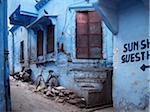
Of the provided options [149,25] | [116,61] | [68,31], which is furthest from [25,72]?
[149,25]

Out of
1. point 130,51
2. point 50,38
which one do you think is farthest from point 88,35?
point 130,51

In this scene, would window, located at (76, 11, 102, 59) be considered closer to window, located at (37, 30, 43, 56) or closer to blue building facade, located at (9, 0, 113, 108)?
blue building facade, located at (9, 0, 113, 108)

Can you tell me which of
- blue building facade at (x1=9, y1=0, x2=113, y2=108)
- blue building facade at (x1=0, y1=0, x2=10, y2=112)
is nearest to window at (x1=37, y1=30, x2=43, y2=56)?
blue building facade at (x1=9, y1=0, x2=113, y2=108)

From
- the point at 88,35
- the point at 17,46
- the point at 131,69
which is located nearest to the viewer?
the point at 131,69

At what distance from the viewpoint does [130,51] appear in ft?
21.9

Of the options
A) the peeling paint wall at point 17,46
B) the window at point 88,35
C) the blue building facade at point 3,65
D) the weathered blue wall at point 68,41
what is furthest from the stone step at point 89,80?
the peeling paint wall at point 17,46

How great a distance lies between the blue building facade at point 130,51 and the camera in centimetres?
622

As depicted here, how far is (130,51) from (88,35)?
6070 millimetres

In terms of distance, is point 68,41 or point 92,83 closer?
point 92,83

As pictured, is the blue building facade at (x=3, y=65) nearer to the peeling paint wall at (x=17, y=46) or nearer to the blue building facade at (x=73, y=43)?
the blue building facade at (x=73, y=43)

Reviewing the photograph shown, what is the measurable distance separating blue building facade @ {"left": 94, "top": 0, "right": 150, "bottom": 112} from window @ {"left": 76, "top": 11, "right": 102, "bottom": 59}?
17.4 feet

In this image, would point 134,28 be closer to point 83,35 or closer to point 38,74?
point 83,35

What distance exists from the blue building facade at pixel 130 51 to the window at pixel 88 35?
531 centimetres

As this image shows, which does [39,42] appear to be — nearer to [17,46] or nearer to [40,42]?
[40,42]
